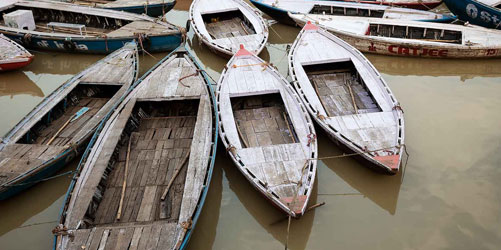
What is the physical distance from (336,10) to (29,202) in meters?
15.6

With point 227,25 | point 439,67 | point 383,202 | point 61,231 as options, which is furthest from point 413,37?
point 61,231

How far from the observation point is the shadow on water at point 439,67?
1352cm

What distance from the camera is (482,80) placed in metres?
13.1

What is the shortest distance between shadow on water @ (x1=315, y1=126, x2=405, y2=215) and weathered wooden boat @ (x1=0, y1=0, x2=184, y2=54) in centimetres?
841

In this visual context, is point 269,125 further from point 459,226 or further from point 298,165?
point 459,226

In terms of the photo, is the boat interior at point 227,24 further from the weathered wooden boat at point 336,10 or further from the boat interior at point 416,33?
the boat interior at point 416,33

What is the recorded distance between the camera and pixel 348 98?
36.9ft

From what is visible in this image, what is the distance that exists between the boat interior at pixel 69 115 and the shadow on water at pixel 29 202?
1.23 m

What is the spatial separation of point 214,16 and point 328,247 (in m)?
13.1

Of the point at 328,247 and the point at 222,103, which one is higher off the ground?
the point at 222,103

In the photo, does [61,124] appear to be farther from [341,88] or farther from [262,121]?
[341,88]

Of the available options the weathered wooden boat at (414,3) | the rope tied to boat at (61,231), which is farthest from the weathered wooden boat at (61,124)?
the weathered wooden boat at (414,3)

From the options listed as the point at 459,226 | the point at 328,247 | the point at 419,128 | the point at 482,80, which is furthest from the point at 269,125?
the point at 482,80

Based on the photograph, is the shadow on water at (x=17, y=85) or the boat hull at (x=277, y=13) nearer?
the shadow on water at (x=17, y=85)
